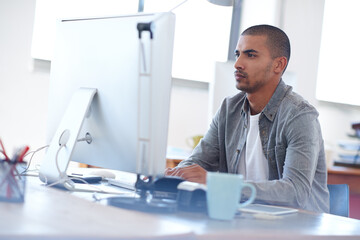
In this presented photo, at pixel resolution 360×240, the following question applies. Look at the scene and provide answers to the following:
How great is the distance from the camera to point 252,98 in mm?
2006

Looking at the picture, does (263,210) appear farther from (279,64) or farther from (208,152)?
(279,64)

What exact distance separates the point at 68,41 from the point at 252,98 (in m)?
0.86

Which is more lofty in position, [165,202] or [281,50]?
[281,50]

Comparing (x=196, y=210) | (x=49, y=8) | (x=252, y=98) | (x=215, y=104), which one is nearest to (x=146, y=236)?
(x=196, y=210)

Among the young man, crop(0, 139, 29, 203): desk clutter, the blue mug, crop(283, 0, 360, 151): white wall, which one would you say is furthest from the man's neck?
crop(283, 0, 360, 151): white wall

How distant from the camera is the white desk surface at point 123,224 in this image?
0.77 m

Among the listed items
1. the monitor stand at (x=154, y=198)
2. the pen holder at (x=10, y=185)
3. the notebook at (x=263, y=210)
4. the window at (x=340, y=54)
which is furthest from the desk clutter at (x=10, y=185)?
the window at (x=340, y=54)

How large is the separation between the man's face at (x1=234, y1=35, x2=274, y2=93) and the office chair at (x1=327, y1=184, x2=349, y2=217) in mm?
506

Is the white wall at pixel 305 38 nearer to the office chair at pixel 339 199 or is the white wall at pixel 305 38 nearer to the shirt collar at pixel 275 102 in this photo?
the shirt collar at pixel 275 102

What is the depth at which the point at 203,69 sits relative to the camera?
4.18 m

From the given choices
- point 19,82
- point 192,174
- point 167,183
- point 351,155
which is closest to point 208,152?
point 192,174

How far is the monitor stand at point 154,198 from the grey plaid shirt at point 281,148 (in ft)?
0.67

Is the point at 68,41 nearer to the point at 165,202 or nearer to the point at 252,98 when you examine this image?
the point at 165,202

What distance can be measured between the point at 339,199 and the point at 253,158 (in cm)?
34
